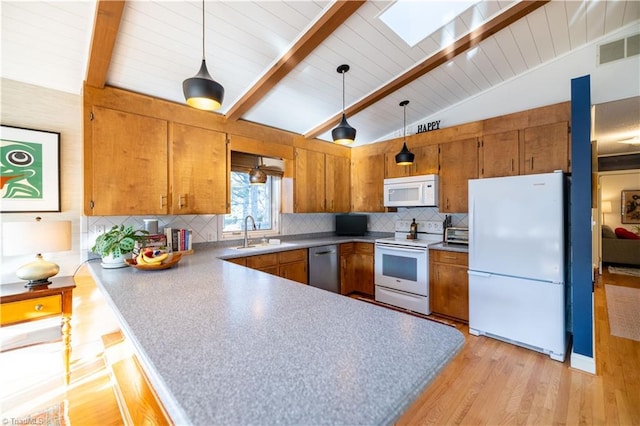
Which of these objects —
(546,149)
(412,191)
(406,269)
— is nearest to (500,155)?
(546,149)

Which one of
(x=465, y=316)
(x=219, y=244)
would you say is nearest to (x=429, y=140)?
(x=465, y=316)

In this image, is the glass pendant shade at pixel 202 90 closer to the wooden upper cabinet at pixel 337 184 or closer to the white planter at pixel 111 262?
the white planter at pixel 111 262

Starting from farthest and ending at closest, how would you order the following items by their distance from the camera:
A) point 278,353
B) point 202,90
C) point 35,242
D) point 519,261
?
point 519,261 → point 35,242 → point 202,90 → point 278,353

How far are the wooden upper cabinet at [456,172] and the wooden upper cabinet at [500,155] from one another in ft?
0.30

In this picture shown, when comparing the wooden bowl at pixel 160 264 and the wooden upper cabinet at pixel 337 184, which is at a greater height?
the wooden upper cabinet at pixel 337 184

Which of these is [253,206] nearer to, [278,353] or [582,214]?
[278,353]

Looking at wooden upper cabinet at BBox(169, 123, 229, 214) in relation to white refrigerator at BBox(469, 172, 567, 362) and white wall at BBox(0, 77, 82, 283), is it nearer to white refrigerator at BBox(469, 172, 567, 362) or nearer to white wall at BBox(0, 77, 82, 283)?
white wall at BBox(0, 77, 82, 283)

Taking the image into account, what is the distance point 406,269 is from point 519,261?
1.17 m

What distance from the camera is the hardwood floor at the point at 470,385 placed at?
5.64 feet

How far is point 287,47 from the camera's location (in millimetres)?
2225

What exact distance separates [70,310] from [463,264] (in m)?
3.55

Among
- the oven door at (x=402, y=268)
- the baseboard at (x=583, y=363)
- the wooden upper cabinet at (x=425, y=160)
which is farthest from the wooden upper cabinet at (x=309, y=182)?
the baseboard at (x=583, y=363)

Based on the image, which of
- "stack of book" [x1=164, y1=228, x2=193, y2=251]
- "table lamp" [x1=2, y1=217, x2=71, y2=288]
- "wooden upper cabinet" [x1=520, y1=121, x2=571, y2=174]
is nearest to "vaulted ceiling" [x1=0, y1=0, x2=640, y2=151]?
"wooden upper cabinet" [x1=520, y1=121, x2=571, y2=174]

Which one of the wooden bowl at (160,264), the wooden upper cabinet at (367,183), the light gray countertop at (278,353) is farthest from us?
the wooden upper cabinet at (367,183)
